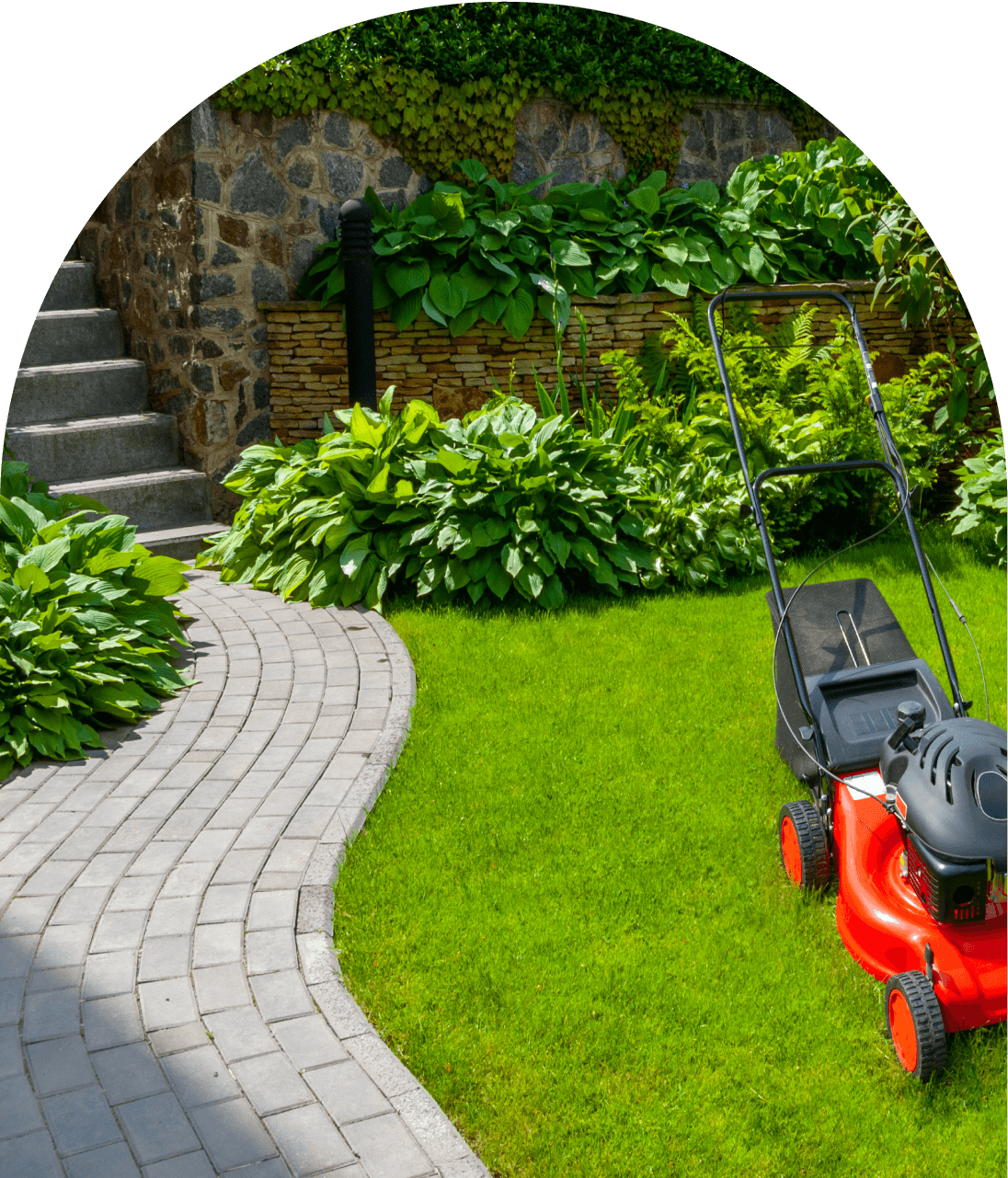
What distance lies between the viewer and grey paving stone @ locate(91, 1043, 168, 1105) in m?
2.49

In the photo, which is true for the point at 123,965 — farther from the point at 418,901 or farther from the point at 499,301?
the point at 499,301

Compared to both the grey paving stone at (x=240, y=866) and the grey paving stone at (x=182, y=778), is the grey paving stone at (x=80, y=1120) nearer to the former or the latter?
the grey paving stone at (x=240, y=866)

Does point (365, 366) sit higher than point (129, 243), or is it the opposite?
point (129, 243)

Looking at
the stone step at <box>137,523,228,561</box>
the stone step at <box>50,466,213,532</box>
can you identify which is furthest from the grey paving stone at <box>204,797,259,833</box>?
the stone step at <box>50,466,213,532</box>

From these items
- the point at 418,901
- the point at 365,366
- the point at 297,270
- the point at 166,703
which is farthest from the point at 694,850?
the point at 297,270

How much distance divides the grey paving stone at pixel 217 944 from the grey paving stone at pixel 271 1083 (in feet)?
1.50

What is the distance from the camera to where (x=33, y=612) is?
4.62m

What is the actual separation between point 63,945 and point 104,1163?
3.09 ft

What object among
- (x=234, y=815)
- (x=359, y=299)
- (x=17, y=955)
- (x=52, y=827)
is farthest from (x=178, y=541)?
(x=17, y=955)

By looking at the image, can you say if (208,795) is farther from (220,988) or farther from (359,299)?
(359,299)

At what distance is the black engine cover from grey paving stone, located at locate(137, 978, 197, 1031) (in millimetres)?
1906

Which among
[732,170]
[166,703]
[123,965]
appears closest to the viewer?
[123,965]

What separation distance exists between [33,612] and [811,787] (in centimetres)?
328

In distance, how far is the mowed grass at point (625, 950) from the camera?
2410 millimetres
